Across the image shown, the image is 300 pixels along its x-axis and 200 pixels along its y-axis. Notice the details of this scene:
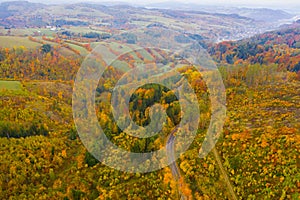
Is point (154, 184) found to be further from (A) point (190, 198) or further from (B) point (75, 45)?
(B) point (75, 45)

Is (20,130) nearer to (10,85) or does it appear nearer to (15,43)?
(10,85)

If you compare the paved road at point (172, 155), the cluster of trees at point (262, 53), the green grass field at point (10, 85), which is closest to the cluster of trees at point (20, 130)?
the paved road at point (172, 155)

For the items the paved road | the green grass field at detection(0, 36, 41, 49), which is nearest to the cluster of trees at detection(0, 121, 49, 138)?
the paved road

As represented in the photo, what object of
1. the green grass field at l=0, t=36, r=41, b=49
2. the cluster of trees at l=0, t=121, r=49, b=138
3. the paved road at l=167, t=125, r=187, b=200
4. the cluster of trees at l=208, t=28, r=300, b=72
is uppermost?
the cluster of trees at l=208, t=28, r=300, b=72

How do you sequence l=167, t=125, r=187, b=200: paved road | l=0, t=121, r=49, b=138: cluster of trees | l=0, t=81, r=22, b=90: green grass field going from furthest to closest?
l=0, t=81, r=22, b=90: green grass field, l=0, t=121, r=49, b=138: cluster of trees, l=167, t=125, r=187, b=200: paved road

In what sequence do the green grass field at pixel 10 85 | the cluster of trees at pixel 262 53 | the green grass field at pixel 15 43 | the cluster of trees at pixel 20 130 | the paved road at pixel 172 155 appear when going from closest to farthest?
the paved road at pixel 172 155 < the cluster of trees at pixel 20 130 < the green grass field at pixel 10 85 < the cluster of trees at pixel 262 53 < the green grass field at pixel 15 43

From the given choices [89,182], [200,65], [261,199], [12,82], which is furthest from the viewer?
[12,82]

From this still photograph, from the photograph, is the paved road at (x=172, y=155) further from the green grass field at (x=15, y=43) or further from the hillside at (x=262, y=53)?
the green grass field at (x=15, y=43)

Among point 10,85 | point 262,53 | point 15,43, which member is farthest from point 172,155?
point 15,43

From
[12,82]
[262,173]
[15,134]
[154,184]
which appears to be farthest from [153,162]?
[12,82]

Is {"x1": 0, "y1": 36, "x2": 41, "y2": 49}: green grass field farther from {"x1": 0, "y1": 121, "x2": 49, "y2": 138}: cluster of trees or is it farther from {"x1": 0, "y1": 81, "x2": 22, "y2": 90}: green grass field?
{"x1": 0, "y1": 121, "x2": 49, "y2": 138}: cluster of trees

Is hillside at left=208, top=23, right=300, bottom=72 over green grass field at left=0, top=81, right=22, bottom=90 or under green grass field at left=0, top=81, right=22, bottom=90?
over
